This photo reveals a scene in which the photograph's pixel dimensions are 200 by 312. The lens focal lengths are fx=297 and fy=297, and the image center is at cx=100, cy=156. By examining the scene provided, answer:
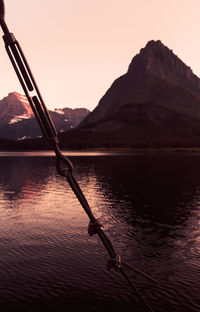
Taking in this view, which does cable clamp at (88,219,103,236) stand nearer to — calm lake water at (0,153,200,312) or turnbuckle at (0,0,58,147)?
turnbuckle at (0,0,58,147)

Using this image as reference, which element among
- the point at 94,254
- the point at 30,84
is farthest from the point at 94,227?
the point at 94,254

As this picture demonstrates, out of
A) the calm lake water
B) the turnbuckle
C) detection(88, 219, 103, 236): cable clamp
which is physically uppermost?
the turnbuckle

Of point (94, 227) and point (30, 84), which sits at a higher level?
point (30, 84)

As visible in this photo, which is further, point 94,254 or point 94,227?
Answer: point 94,254

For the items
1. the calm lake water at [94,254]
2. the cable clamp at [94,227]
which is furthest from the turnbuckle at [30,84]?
the calm lake water at [94,254]

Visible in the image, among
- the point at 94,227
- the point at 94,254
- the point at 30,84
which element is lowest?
the point at 94,254

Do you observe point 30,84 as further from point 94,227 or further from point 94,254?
point 94,254

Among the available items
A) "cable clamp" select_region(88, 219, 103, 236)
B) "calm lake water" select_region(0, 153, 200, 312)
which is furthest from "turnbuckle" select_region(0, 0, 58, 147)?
"calm lake water" select_region(0, 153, 200, 312)

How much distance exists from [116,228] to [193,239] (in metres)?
9.11

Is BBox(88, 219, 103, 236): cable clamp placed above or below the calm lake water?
above

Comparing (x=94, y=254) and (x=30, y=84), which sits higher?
(x=30, y=84)

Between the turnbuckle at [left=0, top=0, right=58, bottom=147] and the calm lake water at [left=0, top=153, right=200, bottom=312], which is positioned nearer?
the turnbuckle at [left=0, top=0, right=58, bottom=147]

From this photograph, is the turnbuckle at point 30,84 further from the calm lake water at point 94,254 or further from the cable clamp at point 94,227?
the calm lake water at point 94,254

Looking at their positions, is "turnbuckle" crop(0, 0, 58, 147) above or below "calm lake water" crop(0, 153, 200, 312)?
above
